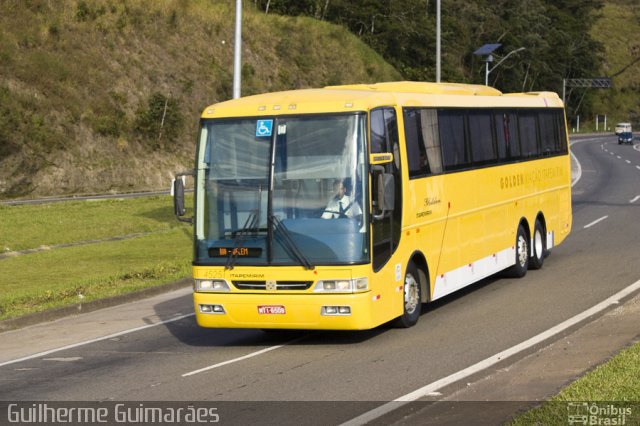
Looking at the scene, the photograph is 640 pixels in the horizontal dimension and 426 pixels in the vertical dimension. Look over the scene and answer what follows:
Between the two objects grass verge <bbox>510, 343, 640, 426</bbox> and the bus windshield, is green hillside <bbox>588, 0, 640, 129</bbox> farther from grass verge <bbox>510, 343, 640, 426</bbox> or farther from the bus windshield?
grass verge <bbox>510, 343, 640, 426</bbox>

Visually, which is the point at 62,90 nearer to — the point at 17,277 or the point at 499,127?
the point at 17,277

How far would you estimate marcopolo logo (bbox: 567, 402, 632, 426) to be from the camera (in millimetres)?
8961

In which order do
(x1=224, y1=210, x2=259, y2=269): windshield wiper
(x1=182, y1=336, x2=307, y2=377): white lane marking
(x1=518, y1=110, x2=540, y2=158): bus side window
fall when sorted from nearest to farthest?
(x1=182, y1=336, x2=307, y2=377): white lane marking
(x1=224, y1=210, x2=259, y2=269): windshield wiper
(x1=518, y1=110, x2=540, y2=158): bus side window

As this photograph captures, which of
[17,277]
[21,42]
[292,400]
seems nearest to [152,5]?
[21,42]

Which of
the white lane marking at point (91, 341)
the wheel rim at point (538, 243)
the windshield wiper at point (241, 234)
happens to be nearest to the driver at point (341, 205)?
the windshield wiper at point (241, 234)

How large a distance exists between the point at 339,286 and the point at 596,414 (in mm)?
5097

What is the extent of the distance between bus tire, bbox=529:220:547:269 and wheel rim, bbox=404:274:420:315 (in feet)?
20.6

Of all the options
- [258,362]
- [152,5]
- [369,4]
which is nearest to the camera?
[258,362]

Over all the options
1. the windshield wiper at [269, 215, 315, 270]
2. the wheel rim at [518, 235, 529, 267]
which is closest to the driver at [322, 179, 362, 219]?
the windshield wiper at [269, 215, 315, 270]

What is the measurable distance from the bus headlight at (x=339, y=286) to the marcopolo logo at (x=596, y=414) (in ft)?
14.9

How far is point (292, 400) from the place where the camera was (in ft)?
36.7

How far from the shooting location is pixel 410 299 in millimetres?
15625

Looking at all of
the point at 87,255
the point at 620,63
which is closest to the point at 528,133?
the point at 87,255

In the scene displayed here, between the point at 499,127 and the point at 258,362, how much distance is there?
27.4ft
